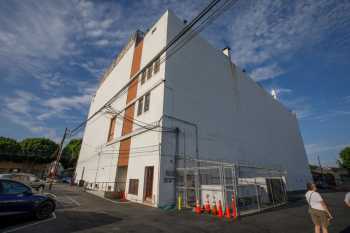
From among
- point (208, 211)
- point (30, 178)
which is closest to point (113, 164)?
point (30, 178)

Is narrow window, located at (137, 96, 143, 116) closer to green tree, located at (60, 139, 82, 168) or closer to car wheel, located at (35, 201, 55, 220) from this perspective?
car wheel, located at (35, 201, 55, 220)

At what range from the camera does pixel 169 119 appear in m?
13.6

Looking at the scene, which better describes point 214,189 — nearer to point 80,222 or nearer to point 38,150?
point 80,222

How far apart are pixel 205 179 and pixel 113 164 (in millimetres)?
9848

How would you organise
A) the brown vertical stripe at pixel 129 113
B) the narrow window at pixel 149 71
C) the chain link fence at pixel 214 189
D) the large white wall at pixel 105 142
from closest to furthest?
the chain link fence at pixel 214 189
the brown vertical stripe at pixel 129 113
the narrow window at pixel 149 71
the large white wall at pixel 105 142

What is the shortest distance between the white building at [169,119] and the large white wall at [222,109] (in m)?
0.10

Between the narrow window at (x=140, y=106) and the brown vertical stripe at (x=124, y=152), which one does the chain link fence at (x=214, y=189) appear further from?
the narrow window at (x=140, y=106)

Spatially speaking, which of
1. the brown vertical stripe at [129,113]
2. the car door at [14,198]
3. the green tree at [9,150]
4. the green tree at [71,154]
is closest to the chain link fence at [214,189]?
the brown vertical stripe at [129,113]

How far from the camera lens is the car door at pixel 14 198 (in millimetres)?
5777

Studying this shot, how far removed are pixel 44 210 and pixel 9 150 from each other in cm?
4701

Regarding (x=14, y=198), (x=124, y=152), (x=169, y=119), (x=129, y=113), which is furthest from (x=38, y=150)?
(x=14, y=198)

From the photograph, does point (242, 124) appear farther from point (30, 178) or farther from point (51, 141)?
point (51, 141)

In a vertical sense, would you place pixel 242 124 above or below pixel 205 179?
above

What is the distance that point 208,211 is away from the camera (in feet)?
32.5
